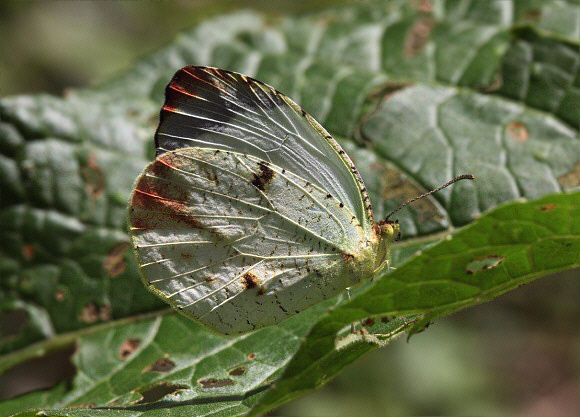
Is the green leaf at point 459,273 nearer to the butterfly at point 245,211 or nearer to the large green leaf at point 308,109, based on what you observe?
the large green leaf at point 308,109

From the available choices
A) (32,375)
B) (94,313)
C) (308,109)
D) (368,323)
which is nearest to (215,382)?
(368,323)

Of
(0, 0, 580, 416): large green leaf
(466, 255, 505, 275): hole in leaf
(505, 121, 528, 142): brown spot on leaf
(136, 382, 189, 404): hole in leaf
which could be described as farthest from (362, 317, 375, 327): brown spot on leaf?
(505, 121, 528, 142): brown spot on leaf

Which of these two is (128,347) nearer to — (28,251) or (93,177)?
(28,251)

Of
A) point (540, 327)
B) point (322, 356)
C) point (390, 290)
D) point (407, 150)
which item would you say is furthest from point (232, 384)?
point (540, 327)

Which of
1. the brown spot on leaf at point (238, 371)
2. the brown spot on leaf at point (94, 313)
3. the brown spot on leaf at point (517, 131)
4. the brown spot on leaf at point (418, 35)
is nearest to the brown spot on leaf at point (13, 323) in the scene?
the brown spot on leaf at point (94, 313)

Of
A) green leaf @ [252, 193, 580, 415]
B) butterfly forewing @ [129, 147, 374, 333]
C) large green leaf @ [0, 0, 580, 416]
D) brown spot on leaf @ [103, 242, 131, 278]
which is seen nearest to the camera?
green leaf @ [252, 193, 580, 415]

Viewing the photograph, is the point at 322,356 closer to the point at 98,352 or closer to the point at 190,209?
the point at 190,209

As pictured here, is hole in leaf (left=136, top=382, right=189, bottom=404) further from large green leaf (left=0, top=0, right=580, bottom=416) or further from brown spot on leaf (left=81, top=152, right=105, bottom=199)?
brown spot on leaf (left=81, top=152, right=105, bottom=199)
